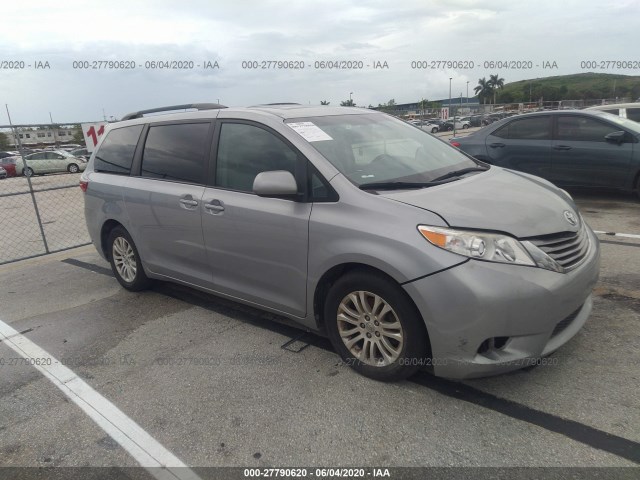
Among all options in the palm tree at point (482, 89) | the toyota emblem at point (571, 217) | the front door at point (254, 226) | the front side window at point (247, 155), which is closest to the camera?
the toyota emblem at point (571, 217)

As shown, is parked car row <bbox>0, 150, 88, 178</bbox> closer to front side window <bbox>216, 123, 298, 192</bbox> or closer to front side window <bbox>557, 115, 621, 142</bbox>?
front side window <bbox>557, 115, 621, 142</bbox>

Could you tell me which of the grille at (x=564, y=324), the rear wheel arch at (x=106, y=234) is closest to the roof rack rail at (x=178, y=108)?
the rear wheel arch at (x=106, y=234)

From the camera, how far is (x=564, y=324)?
113 inches

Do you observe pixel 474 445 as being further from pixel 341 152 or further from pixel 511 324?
pixel 341 152

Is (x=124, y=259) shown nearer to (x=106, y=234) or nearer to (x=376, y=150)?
(x=106, y=234)

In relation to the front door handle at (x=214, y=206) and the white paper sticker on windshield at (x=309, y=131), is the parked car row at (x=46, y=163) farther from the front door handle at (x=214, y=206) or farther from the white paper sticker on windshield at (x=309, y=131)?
the white paper sticker on windshield at (x=309, y=131)

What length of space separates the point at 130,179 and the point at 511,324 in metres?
3.67

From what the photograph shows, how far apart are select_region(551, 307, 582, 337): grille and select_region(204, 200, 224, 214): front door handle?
2396 millimetres

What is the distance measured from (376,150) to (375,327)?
1364mm

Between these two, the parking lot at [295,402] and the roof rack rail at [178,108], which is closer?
the parking lot at [295,402]

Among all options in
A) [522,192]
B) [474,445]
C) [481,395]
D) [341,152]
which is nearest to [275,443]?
[474,445]

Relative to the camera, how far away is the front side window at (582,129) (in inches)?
294

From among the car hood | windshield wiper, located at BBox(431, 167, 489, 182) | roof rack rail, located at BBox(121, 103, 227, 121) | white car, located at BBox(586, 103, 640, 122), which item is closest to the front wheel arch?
the car hood

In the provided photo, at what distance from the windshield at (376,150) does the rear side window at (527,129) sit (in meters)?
4.64
